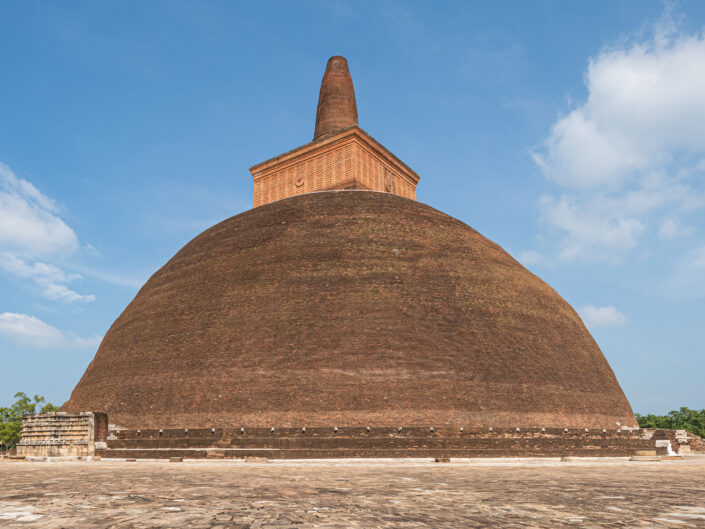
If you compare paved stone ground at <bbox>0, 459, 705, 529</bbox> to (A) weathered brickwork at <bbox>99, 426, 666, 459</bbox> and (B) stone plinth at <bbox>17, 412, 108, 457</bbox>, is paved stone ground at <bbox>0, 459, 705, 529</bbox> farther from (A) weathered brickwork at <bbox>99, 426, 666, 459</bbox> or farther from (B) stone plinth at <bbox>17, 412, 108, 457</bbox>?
(B) stone plinth at <bbox>17, 412, 108, 457</bbox>

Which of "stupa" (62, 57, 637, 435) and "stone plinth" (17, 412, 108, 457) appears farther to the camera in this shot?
"stone plinth" (17, 412, 108, 457)

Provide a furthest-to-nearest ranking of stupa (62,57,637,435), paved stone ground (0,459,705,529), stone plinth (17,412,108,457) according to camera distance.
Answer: stone plinth (17,412,108,457) → stupa (62,57,637,435) → paved stone ground (0,459,705,529)

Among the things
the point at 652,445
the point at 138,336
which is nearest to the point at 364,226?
the point at 138,336

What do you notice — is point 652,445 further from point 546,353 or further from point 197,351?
point 197,351

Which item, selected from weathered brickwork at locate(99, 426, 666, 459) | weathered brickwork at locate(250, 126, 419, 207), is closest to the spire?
weathered brickwork at locate(250, 126, 419, 207)

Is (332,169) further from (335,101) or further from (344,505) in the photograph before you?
(344,505)

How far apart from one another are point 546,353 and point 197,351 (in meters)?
11.4

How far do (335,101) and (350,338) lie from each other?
17510 millimetres

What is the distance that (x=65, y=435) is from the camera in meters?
15.7

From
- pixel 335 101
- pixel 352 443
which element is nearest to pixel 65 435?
pixel 352 443

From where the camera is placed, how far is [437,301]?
1672 centimetres

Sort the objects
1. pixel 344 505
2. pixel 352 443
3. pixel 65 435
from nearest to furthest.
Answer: pixel 344 505 < pixel 352 443 < pixel 65 435

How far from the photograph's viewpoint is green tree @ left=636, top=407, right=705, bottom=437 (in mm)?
49531

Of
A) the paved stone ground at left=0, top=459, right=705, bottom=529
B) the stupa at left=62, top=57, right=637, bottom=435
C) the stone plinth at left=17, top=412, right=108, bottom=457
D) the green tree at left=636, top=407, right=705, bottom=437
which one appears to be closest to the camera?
the paved stone ground at left=0, top=459, right=705, bottom=529
